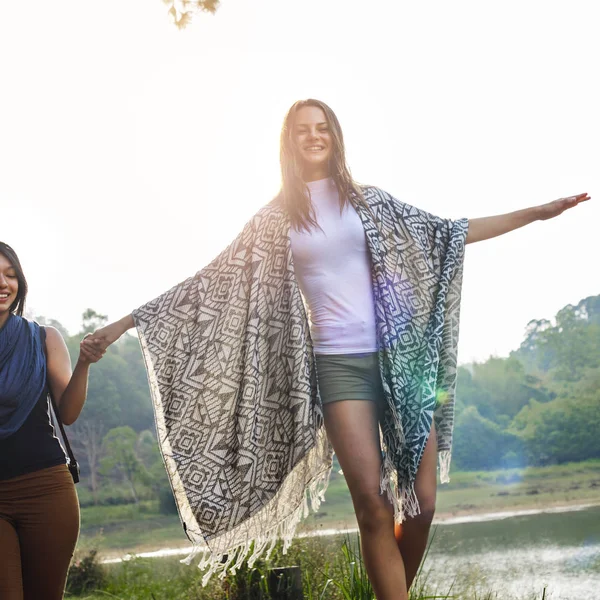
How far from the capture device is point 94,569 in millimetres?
8938

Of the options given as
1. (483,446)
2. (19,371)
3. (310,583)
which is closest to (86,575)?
(310,583)

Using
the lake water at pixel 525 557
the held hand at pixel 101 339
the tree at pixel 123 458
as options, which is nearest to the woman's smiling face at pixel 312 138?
the held hand at pixel 101 339

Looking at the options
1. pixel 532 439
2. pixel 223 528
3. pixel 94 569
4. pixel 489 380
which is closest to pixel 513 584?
pixel 94 569

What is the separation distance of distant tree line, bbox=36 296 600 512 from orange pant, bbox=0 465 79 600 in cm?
2966

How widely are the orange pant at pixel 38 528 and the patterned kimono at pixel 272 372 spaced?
0.52m

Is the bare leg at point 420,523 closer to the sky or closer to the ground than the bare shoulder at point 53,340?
closer to the ground

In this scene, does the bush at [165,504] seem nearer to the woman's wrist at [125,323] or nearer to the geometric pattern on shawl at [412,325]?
the woman's wrist at [125,323]

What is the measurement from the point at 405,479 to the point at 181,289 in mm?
1142

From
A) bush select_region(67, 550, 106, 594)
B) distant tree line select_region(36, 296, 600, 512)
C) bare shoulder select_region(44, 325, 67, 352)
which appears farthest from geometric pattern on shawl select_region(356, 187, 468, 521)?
distant tree line select_region(36, 296, 600, 512)

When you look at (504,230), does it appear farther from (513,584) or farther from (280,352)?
(513,584)

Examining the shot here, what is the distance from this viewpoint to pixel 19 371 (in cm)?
299

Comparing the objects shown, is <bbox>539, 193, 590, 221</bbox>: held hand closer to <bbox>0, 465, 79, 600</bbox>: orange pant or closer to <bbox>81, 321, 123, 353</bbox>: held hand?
<bbox>81, 321, 123, 353</bbox>: held hand

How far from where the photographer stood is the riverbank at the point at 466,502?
90.6 ft

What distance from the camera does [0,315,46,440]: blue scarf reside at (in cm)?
292
